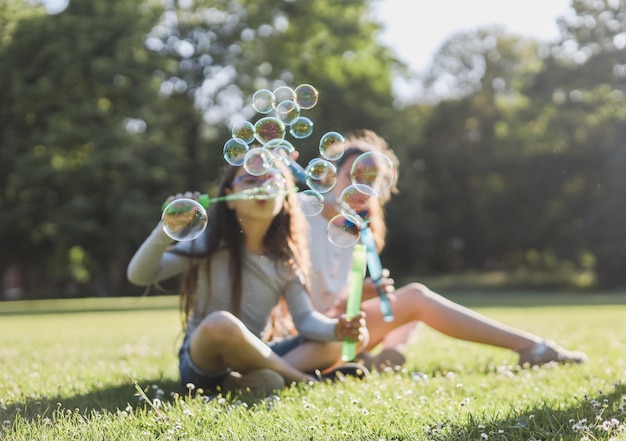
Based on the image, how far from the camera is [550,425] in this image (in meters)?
3.00

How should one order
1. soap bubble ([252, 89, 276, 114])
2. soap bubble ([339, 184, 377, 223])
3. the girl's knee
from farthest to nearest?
soap bubble ([252, 89, 276, 114]) < soap bubble ([339, 184, 377, 223]) < the girl's knee

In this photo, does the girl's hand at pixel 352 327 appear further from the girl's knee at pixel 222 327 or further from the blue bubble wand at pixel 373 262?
the girl's knee at pixel 222 327

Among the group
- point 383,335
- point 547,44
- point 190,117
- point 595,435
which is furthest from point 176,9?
point 595,435

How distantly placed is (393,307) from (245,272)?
941mm

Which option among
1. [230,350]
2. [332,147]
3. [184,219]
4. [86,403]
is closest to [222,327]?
[230,350]

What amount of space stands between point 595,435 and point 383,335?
2.09 metres

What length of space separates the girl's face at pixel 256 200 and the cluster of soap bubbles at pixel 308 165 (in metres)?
0.04

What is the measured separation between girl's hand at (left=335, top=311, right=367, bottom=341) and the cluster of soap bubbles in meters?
0.59

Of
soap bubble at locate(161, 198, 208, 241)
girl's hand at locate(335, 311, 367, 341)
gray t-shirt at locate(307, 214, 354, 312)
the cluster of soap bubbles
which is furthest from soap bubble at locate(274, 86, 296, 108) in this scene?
girl's hand at locate(335, 311, 367, 341)

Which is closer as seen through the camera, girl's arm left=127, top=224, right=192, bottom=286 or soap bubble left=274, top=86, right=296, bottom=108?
girl's arm left=127, top=224, right=192, bottom=286

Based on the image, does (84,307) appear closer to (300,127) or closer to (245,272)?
(300,127)

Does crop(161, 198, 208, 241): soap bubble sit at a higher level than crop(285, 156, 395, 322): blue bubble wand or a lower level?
higher

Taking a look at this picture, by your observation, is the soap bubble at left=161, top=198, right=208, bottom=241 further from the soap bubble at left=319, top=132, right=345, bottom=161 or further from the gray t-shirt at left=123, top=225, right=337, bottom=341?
the soap bubble at left=319, top=132, right=345, bottom=161

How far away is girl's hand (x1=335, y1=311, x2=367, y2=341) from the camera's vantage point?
3.99 m
